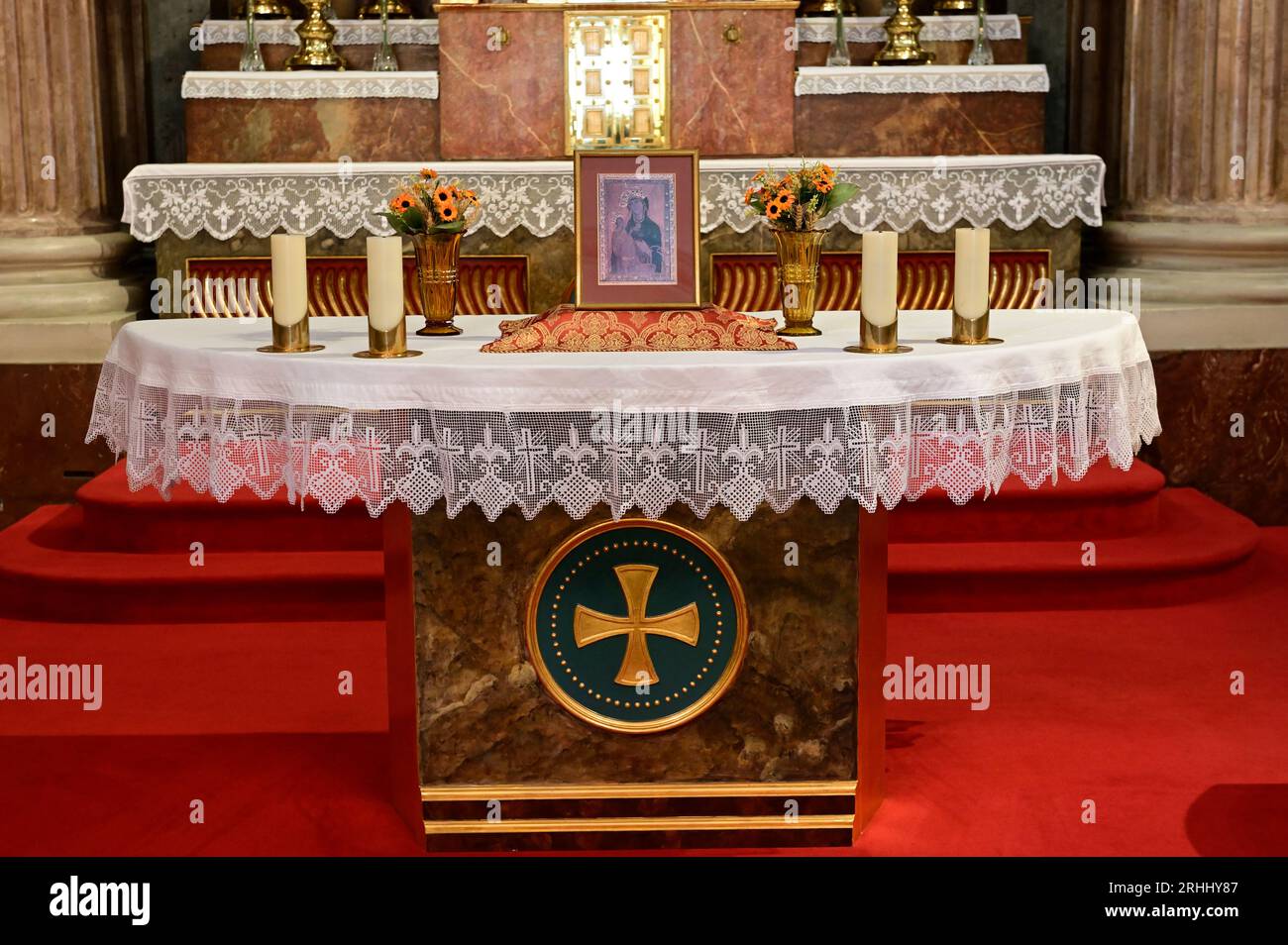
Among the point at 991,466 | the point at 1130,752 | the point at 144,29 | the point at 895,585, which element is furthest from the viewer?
the point at 144,29

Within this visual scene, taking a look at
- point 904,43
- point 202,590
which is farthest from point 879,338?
point 904,43

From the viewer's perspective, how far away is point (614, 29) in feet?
22.2

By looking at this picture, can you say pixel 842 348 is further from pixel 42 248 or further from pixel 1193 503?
pixel 42 248

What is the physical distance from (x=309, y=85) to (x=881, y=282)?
4.17 metres

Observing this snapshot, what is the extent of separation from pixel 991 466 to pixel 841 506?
316 mm

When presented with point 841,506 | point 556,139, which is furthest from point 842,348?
point 556,139

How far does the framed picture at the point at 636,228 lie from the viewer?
11.1 feet

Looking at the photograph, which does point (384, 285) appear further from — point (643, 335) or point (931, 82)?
point (931, 82)

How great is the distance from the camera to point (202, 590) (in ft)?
17.1

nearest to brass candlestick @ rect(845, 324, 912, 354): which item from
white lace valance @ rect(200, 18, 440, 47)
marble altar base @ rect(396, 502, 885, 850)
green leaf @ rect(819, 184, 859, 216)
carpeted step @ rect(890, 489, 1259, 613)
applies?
marble altar base @ rect(396, 502, 885, 850)

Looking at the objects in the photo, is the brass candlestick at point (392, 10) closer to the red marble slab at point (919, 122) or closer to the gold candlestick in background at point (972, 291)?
the red marble slab at point (919, 122)

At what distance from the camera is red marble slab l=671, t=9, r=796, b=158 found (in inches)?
266

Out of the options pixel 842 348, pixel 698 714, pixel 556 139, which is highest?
pixel 556 139

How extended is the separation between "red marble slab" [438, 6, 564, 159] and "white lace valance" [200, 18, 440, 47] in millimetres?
799
